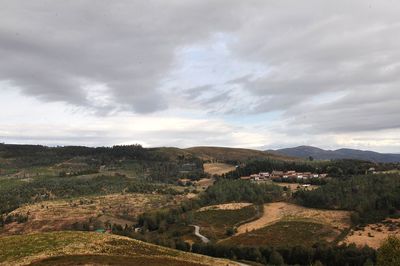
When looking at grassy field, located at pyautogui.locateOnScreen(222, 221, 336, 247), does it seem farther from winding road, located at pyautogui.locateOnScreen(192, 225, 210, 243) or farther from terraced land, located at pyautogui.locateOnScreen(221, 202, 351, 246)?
winding road, located at pyautogui.locateOnScreen(192, 225, 210, 243)

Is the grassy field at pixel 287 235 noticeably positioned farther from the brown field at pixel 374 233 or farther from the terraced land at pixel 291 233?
the brown field at pixel 374 233

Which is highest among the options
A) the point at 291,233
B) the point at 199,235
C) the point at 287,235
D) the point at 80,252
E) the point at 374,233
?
the point at 80,252

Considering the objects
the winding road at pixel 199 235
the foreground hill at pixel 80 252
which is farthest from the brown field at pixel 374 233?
the foreground hill at pixel 80 252

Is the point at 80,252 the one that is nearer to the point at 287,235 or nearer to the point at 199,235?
the point at 199,235

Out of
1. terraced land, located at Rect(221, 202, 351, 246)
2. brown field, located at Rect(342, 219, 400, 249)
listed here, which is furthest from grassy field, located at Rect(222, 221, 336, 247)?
brown field, located at Rect(342, 219, 400, 249)

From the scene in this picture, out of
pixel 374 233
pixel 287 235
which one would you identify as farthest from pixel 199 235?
pixel 374 233
